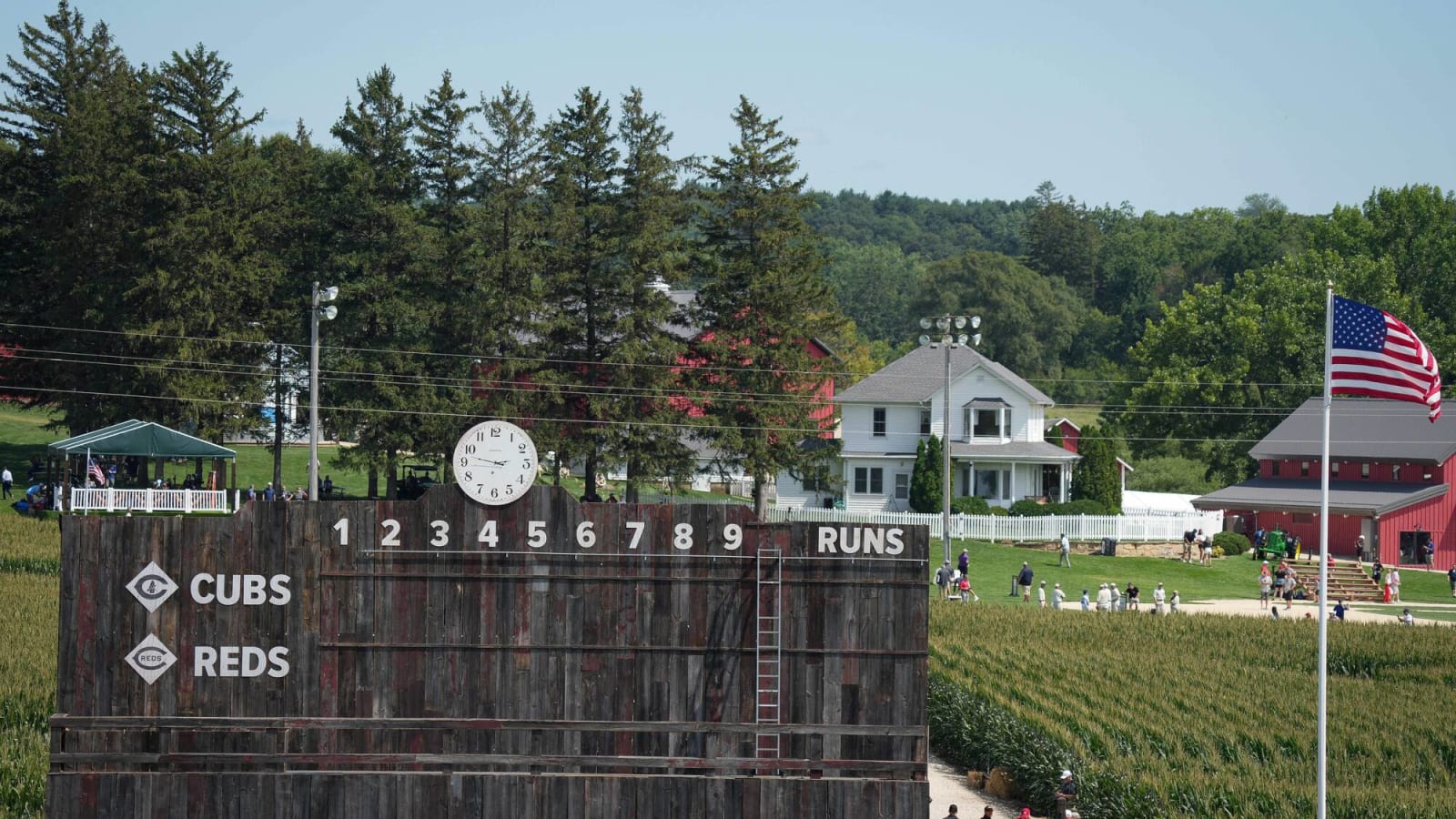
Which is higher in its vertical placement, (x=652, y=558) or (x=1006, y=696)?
(x=652, y=558)

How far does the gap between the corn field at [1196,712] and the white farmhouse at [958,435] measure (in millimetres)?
36716

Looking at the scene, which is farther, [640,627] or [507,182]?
[507,182]

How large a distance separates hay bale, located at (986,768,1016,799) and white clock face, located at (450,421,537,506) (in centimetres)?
1315

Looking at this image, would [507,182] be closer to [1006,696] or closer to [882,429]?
[882,429]

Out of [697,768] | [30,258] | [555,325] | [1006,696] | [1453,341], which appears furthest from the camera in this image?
[1453,341]

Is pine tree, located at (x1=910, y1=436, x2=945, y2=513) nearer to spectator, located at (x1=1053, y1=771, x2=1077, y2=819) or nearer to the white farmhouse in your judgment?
the white farmhouse

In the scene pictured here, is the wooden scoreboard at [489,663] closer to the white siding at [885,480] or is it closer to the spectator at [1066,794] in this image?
the spectator at [1066,794]

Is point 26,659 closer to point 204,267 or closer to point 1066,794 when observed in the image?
point 1066,794

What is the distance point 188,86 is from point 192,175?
11.8 ft

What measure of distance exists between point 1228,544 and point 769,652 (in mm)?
55759

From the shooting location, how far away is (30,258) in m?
66.4

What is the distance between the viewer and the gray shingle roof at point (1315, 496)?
6912 cm

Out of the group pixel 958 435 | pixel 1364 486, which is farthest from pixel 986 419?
pixel 1364 486

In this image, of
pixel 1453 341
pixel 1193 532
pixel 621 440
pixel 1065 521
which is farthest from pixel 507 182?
pixel 1453 341
